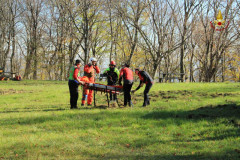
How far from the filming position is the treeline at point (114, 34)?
32.7 m

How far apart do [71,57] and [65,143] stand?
39.3 metres

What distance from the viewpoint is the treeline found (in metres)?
32.7

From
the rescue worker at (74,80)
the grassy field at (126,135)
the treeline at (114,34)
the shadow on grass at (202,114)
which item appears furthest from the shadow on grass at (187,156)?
the treeline at (114,34)

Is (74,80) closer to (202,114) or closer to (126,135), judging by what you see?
(126,135)

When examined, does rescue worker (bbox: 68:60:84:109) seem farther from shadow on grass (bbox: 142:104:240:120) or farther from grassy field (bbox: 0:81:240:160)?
shadow on grass (bbox: 142:104:240:120)

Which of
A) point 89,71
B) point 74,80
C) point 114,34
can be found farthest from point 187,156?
point 114,34

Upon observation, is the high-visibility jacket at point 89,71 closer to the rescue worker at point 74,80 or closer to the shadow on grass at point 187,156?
the rescue worker at point 74,80

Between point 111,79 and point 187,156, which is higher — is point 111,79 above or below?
above

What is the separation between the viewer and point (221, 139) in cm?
647

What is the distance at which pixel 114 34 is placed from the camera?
39.0 m

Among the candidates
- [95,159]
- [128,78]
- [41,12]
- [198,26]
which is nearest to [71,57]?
[41,12]

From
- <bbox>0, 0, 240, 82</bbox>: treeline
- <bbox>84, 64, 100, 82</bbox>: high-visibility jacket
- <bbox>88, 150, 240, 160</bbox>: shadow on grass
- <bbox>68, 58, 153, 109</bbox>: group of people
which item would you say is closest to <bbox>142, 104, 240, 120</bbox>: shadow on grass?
<bbox>68, 58, 153, 109</bbox>: group of people

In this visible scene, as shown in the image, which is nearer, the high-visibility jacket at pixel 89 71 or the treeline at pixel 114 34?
the high-visibility jacket at pixel 89 71

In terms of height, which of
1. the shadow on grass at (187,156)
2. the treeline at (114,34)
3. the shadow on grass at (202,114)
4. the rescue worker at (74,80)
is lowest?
the shadow on grass at (187,156)
